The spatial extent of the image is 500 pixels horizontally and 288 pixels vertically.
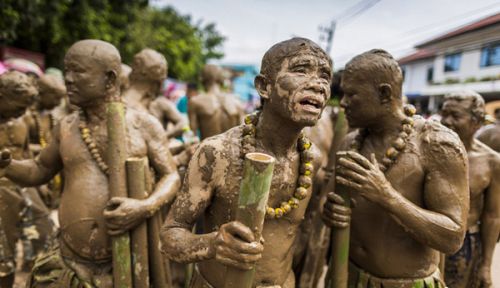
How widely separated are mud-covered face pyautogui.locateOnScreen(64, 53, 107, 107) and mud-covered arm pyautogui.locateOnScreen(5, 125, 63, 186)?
0.36 m

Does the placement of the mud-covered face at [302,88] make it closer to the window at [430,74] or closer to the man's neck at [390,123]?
the man's neck at [390,123]

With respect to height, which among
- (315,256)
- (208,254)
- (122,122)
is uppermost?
(122,122)

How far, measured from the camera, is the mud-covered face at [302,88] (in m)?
1.58

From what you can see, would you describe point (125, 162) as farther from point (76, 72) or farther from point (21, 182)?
point (21, 182)

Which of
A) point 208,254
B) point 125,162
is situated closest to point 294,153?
point 208,254

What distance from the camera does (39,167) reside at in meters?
2.52

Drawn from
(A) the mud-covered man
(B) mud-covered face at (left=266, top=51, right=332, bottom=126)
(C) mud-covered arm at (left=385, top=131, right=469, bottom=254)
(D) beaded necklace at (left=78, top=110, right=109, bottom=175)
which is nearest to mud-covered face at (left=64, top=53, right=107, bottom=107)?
(A) the mud-covered man

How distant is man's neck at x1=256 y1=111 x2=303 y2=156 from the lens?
1.72 metres

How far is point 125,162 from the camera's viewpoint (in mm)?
2076

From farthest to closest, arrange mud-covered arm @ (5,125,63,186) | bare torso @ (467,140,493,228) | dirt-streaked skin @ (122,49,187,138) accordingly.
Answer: dirt-streaked skin @ (122,49,187,138) < bare torso @ (467,140,493,228) < mud-covered arm @ (5,125,63,186)

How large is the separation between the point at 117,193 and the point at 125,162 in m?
0.18

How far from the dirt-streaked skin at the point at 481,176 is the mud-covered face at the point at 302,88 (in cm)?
197

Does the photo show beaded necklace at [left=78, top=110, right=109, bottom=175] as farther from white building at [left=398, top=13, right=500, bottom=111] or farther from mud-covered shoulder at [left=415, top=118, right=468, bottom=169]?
white building at [left=398, top=13, right=500, bottom=111]

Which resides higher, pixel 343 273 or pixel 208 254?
pixel 208 254
